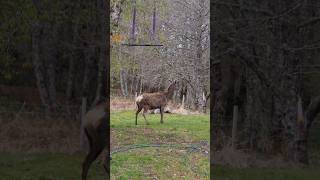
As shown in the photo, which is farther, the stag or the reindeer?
the reindeer

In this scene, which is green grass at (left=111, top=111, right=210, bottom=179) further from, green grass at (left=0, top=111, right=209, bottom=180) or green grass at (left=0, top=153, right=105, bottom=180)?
green grass at (left=0, top=153, right=105, bottom=180)

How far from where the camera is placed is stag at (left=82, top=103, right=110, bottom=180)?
623 cm

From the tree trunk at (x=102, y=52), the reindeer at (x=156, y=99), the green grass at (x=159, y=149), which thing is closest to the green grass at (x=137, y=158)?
the green grass at (x=159, y=149)

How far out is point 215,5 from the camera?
645cm

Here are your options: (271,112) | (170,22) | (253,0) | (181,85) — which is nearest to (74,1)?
(170,22)

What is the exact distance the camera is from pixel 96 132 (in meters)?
6.25

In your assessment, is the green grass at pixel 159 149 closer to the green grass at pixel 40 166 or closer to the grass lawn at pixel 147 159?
the grass lawn at pixel 147 159

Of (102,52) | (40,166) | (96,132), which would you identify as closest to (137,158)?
(96,132)

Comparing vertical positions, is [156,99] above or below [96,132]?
above

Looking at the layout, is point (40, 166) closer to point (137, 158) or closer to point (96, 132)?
point (96, 132)

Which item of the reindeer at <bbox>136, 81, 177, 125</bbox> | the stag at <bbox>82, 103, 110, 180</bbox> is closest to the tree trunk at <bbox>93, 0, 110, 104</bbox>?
the stag at <bbox>82, 103, 110, 180</bbox>

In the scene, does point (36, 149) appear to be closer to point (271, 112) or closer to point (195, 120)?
point (195, 120)

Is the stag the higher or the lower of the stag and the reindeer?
the lower

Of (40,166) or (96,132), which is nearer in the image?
(96,132)
